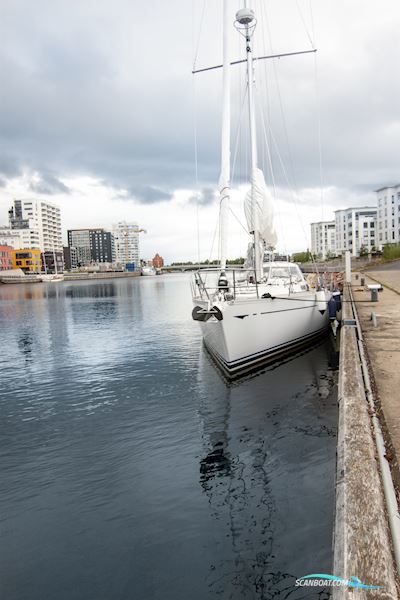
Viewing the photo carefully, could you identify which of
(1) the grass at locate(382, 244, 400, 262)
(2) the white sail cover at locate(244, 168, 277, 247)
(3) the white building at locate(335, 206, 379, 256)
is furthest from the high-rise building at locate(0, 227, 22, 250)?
(2) the white sail cover at locate(244, 168, 277, 247)

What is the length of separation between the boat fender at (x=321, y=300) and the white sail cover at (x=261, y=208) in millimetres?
3509

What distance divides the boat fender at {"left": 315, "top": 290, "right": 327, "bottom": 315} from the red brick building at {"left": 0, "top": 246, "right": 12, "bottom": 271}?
15714 centimetres

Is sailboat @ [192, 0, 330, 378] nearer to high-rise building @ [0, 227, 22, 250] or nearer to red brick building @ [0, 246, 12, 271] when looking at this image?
red brick building @ [0, 246, 12, 271]

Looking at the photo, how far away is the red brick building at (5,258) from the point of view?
154375 mm

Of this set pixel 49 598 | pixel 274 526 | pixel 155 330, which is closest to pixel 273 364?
pixel 274 526

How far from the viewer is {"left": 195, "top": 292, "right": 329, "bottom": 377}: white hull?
44.3 feet

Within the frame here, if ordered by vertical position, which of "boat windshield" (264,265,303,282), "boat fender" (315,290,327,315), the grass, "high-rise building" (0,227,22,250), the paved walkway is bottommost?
the paved walkway

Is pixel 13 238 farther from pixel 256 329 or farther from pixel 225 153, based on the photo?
pixel 256 329

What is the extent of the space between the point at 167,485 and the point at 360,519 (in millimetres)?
5112

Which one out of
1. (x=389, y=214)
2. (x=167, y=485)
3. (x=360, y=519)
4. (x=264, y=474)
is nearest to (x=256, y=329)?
(x=264, y=474)

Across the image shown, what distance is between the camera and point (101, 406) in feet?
41.0

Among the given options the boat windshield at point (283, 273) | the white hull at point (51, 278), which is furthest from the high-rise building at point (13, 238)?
the boat windshield at point (283, 273)

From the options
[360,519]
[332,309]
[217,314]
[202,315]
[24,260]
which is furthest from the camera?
[24,260]

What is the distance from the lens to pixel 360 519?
10.6ft
